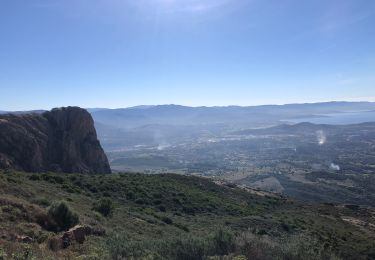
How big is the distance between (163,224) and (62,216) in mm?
9445

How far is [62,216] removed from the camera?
17.8 m

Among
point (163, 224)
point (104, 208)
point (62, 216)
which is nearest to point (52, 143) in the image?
point (104, 208)

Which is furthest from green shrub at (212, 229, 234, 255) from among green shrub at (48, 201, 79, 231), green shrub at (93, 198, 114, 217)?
green shrub at (93, 198, 114, 217)

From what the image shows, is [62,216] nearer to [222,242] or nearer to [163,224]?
[222,242]

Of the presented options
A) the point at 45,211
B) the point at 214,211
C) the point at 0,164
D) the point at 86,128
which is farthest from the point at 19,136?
the point at 45,211

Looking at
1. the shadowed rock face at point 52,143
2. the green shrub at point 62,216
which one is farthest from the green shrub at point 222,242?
the shadowed rock face at point 52,143

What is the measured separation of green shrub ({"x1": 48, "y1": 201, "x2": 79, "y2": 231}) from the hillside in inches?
4.1

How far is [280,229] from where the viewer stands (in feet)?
102

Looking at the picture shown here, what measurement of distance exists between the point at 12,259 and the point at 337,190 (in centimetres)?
11521

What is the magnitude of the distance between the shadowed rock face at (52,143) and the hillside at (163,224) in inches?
474

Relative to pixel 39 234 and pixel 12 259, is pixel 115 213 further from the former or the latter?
pixel 12 259

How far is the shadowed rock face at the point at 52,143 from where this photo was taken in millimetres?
46625

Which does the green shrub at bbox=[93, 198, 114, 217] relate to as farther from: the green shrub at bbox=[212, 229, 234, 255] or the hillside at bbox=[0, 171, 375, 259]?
the green shrub at bbox=[212, 229, 234, 255]

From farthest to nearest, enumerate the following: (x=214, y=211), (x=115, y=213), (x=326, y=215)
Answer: (x=326, y=215) < (x=214, y=211) < (x=115, y=213)
